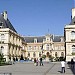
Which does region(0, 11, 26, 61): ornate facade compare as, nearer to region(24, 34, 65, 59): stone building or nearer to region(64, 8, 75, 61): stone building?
region(64, 8, 75, 61): stone building

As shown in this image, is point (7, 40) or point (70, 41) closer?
point (70, 41)

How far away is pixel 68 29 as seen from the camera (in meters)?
64.9

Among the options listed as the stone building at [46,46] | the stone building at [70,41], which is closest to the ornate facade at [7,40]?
the stone building at [70,41]

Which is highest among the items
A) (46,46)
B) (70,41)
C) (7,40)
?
(7,40)

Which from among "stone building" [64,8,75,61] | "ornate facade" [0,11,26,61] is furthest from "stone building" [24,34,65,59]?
"stone building" [64,8,75,61]

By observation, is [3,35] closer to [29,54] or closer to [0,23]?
[0,23]

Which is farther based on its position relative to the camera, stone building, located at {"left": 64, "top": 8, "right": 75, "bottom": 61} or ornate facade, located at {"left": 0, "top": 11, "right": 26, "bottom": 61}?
ornate facade, located at {"left": 0, "top": 11, "right": 26, "bottom": 61}

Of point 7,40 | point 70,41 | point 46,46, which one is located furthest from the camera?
point 46,46

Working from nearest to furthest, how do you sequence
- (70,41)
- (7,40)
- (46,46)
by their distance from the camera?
(70,41) < (7,40) < (46,46)

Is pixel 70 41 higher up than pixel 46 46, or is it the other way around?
pixel 70 41

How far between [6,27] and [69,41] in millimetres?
20697

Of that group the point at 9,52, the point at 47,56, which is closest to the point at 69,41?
the point at 9,52

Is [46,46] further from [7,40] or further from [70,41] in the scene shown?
[70,41]

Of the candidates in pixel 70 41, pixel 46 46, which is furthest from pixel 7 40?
pixel 46 46
